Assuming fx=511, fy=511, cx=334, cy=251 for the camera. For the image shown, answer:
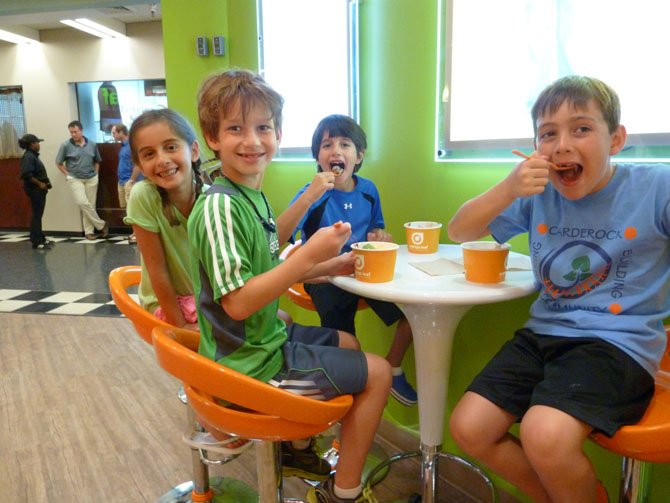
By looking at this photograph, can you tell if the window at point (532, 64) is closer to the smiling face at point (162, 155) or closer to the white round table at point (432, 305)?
the white round table at point (432, 305)

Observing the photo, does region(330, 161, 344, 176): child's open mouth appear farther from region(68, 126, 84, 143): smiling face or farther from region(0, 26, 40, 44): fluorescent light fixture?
region(0, 26, 40, 44): fluorescent light fixture

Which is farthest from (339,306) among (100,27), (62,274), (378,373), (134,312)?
(100,27)

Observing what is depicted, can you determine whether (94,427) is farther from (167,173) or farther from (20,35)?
(20,35)

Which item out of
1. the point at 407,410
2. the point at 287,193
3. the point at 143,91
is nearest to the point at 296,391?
the point at 407,410

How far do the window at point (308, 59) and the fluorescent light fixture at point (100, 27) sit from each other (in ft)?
18.0

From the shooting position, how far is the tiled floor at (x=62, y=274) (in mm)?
4203

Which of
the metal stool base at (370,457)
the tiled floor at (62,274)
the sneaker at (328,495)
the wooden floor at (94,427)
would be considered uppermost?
the sneaker at (328,495)

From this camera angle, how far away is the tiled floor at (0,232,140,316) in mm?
4203

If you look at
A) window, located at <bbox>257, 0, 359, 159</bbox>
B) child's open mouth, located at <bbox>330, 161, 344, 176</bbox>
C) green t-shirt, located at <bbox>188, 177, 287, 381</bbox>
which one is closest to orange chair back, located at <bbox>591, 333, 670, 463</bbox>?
green t-shirt, located at <bbox>188, 177, 287, 381</bbox>

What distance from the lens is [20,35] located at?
756 cm

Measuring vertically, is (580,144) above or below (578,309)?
above

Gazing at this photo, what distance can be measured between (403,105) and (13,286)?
448 centimetres

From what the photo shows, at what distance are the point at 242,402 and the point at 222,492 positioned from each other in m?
1.03

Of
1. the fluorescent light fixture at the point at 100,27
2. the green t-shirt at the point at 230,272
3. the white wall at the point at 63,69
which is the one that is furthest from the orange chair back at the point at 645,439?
the white wall at the point at 63,69
